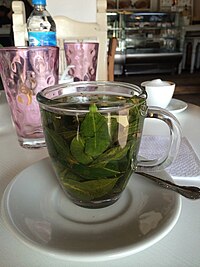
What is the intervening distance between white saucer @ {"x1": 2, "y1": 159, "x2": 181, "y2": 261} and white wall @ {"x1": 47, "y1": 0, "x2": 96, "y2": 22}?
1.33m

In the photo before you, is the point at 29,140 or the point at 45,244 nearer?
the point at 45,244

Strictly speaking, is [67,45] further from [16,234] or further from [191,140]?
[16,234]

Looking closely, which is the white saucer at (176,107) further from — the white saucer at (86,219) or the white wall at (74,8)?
the white wall at (74,8)

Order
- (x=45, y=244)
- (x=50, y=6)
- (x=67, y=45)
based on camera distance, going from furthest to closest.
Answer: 1. (x=50, y=6)
2. (x=67, y=45)
3. (x=45, y=244)

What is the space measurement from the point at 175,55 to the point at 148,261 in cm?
374

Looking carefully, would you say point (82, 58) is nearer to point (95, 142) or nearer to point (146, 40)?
point (95, 142)

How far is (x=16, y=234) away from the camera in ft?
0.79

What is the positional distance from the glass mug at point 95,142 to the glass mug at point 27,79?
14cm

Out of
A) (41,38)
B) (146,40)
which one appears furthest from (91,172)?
(146,40)

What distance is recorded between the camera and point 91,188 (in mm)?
289

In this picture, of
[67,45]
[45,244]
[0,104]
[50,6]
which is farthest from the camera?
[50,6]

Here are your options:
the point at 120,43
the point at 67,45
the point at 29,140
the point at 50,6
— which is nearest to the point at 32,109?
the point at 29,140

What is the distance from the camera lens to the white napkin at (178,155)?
38 centimetres

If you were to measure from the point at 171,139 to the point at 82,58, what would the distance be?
34cm
